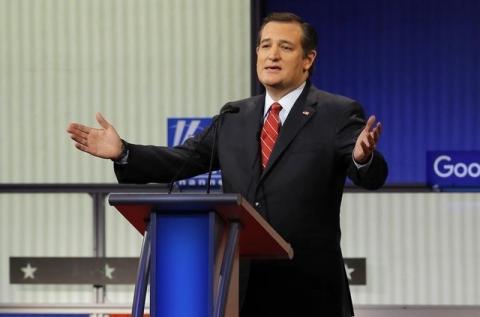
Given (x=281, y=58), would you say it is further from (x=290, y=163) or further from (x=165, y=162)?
(x=165, y=162)

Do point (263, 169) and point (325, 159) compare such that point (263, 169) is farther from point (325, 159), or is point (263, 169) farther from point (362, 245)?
point (362, 245)

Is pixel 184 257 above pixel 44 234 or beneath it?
above

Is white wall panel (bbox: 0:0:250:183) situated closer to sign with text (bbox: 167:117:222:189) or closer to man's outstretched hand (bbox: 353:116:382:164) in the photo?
sign with text (bbox: 167:117:222:189)

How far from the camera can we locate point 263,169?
3391 millimetres

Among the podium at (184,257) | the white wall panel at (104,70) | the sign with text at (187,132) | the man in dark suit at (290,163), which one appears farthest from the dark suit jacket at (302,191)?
the white wall panel at (104,70)

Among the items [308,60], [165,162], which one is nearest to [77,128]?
[165,162]

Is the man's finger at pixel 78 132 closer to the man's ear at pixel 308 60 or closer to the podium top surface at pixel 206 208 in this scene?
the podium top surface at pixel 206 208

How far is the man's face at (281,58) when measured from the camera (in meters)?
3.47

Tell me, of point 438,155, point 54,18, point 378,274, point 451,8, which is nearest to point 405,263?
point 378,274

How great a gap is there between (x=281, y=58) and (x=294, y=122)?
0.70 feet

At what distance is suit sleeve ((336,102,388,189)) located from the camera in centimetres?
Answer: 319

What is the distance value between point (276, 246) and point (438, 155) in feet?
11.5

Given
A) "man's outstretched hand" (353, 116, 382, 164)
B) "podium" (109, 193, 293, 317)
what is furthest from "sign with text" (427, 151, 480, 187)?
"podium" (109, 193, 293, 317)

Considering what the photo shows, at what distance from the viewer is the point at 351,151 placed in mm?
3357
